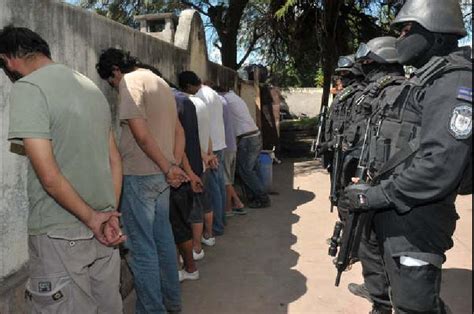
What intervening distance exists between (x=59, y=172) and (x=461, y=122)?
173 cm

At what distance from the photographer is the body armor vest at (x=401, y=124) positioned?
226 cm

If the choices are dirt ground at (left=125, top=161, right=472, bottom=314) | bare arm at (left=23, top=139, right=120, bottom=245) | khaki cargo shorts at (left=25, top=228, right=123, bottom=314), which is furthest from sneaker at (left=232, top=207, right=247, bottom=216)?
bare arm at (left=23, top=139, right=120, bottom=245)

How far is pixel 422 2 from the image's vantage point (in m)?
2.46

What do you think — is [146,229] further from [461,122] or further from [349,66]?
[349,66]

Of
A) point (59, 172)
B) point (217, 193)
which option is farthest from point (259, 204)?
point (59, 172)

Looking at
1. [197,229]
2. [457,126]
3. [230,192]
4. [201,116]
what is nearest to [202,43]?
[230,192]

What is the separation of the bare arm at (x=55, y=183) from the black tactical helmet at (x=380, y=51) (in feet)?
10.3

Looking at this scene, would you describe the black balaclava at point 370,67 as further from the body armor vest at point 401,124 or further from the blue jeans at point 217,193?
the blue jeans at point 217,193

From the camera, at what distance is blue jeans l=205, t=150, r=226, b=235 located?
536cm

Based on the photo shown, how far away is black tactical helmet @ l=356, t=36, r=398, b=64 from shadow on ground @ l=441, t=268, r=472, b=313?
1.97 metres

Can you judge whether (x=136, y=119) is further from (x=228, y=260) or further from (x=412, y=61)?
(x=228, y=260)

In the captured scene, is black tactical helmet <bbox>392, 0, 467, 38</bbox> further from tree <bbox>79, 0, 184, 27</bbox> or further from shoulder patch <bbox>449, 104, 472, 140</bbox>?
tree <bbox>79, 0, 184, 27</bbox>

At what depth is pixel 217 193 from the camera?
5.38 meters

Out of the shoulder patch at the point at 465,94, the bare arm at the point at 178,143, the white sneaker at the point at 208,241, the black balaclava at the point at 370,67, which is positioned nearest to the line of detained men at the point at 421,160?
the shoulder patch at the point at 465,94
